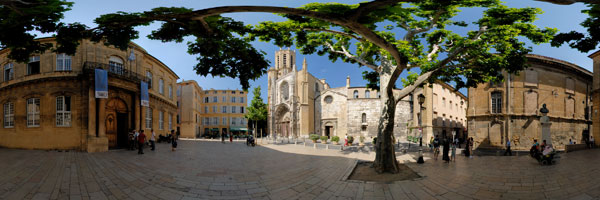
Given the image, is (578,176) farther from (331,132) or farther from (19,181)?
(331,132)

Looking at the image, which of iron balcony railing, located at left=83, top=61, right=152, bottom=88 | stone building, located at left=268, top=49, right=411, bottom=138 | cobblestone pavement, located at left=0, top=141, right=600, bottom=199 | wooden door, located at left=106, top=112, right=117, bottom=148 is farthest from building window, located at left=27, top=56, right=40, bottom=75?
stone building, located at left=268, top=49, right=411, bottom=138

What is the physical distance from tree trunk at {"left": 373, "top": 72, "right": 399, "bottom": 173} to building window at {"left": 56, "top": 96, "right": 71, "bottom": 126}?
19.0 metres

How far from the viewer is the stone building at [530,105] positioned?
23469 millimetres

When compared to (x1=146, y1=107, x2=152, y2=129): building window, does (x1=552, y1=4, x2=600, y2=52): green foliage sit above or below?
above

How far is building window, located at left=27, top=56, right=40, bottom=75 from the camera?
16.5 meters

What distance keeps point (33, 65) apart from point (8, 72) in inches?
145

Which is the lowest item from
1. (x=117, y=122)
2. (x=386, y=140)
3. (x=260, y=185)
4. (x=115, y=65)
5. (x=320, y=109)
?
(x=260, y=185)

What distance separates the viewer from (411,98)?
44.3 metres

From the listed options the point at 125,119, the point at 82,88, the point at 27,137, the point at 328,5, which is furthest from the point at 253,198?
the point at 27,137

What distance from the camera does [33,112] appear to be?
1673 centimetres

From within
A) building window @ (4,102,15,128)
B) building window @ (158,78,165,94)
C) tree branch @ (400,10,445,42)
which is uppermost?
tree branch @ (400,10,445,42)

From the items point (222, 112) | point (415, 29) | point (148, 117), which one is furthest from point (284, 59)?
Answer: point (415, 29)

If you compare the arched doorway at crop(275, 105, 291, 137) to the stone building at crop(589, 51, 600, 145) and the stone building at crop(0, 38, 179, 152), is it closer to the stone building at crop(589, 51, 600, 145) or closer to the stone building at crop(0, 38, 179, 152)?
the stone building at crop(0, 38, 179, 152)

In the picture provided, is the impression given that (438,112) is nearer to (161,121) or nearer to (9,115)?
(161,121)
